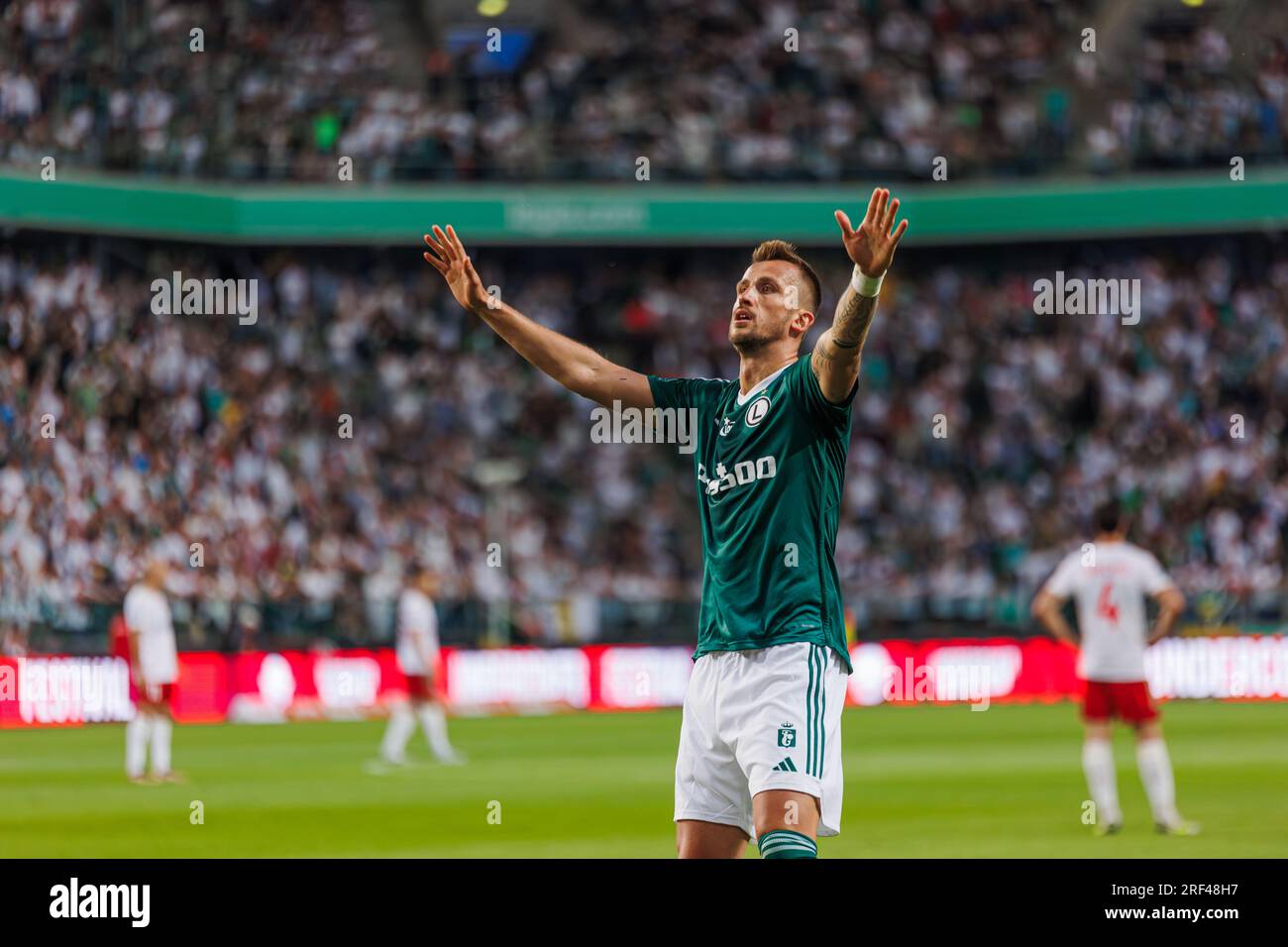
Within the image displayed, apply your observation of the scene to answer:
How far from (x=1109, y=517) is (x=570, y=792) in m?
5.22

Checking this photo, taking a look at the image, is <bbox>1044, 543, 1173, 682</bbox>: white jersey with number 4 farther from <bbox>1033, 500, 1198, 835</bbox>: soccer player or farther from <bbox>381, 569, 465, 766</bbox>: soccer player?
<bbox>381, 569, 465, 766</bbox>: soccer player

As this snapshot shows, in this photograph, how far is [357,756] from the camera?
65.1ft

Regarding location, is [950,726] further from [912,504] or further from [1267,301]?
[1267,301]

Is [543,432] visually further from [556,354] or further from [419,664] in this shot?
[556,354]

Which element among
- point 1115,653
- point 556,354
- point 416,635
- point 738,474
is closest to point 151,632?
point 416,635

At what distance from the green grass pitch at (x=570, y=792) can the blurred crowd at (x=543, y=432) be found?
4553mm

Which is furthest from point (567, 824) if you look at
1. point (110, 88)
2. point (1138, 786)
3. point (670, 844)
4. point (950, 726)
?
point (110, 88)

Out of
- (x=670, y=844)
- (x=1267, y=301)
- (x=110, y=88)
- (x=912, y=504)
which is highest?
(x=110, y=88)

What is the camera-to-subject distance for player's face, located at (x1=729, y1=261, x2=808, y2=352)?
6.83 m

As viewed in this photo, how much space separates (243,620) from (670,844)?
13.4 metres

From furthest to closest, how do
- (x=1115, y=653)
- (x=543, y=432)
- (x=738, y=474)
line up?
1. (x=543, y=432)
2. (x=1115, y=653)
3. (x=738, y=474)

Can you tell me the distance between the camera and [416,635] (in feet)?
62.8

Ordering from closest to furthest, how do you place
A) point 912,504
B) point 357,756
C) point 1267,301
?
point 357,756 → point 912,504 → point 1267,301

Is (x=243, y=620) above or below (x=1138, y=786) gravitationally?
above
